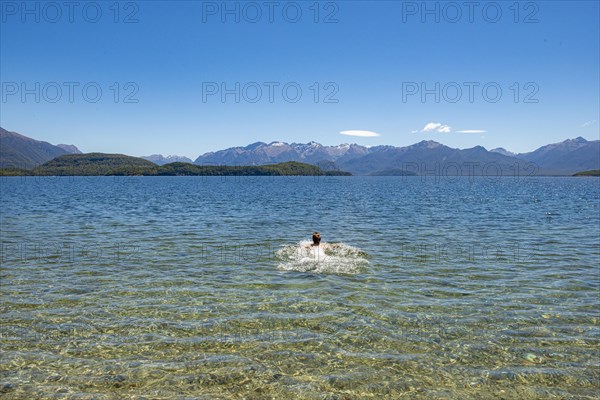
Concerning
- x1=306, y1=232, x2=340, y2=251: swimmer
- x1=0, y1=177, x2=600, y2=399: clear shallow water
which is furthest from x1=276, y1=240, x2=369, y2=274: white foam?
x1=0, y1=177, x2=600, y2=399: clear shallow water

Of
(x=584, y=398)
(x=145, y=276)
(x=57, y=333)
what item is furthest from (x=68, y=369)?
(x=584, y=398)

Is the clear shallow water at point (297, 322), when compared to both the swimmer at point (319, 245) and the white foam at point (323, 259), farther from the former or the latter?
the swimmer at point (319, 245)

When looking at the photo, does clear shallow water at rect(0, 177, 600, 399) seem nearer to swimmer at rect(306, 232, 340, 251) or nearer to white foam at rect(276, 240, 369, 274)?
white foam at rect(276, 240, 369, 274)

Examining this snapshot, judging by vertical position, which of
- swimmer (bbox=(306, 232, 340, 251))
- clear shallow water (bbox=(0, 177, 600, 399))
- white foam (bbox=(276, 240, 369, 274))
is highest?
swimmer (bbox=(306, 232, 340, 251))

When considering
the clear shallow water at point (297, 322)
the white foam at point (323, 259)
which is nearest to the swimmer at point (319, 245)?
the white foam at point (323, 259)

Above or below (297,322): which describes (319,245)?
above

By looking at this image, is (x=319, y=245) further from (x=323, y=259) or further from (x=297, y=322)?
(x=297, y=322)

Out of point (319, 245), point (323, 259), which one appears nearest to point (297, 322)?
point (323, 259)

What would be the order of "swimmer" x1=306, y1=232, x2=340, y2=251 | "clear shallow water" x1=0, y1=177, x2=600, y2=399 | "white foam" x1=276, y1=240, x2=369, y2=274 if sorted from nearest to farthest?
"clear shallow water" x1=0, y1=177, x2=600, y2=399
"white foam" x1=276, y1=240, x2=369, y2=274
"swimmer" x1=306, y1=232, x2=340, y2=251

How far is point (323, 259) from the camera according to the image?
26.0 metres

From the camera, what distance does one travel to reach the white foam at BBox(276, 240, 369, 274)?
23969 millimetres

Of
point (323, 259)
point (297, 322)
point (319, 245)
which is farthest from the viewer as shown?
point (319, 245)

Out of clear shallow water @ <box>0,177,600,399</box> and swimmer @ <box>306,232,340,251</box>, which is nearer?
clear shallow water @ <box>0,177,600,399</box>

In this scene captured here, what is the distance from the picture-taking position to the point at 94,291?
19.2 metres
